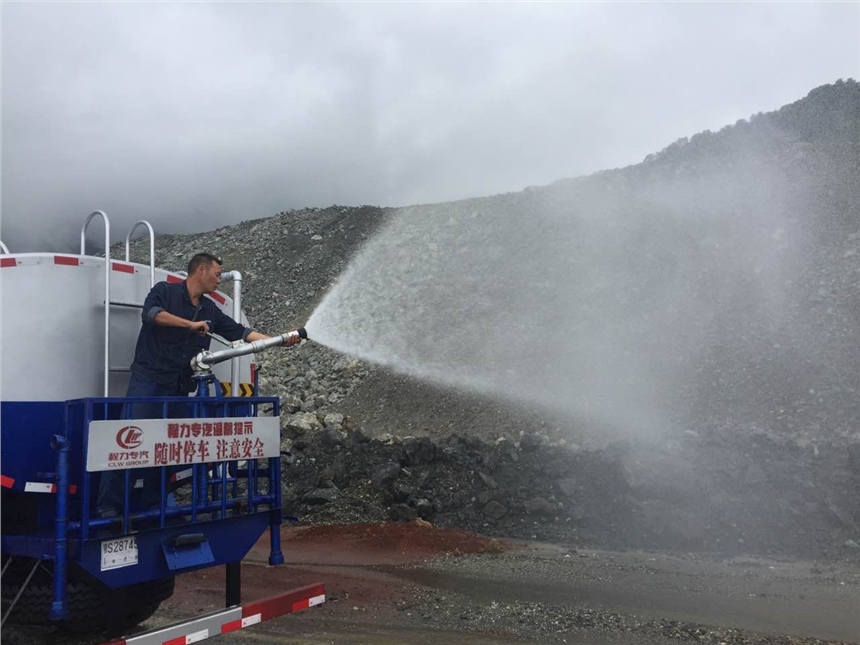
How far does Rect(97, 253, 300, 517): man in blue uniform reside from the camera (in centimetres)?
448

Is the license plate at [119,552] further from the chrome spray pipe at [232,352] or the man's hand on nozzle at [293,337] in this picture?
the man's hand on nozzle at [293,337]

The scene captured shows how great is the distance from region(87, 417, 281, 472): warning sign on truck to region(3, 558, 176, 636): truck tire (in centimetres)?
75

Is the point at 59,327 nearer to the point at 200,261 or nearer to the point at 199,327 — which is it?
the point at 199,327

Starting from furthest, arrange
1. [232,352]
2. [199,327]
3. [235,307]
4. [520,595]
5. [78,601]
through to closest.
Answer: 1. [520,595]
2. [235,307]
3. [232,352]
4. [199,327]
5. [78,601]

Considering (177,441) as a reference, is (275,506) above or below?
below

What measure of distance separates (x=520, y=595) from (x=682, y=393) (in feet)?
38.6

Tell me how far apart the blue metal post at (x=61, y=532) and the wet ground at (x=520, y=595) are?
105 centimetres

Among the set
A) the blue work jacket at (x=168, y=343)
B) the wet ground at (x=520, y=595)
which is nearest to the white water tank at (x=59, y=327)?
the blue work jacket at (x=168, y=343)

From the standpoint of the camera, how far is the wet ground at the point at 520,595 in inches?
222

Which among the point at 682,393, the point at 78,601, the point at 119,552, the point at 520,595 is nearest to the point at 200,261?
the point at 119,552

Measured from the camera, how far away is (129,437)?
12.7ft

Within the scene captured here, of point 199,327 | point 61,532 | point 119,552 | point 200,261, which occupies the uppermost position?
point 200,261

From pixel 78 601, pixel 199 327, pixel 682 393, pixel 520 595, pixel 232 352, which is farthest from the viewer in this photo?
pixel 682 393

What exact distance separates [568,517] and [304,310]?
21.8 meters
